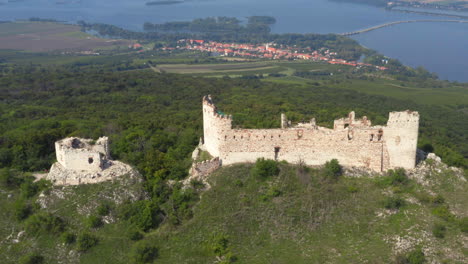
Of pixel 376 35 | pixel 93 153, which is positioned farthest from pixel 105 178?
pixel 376 35

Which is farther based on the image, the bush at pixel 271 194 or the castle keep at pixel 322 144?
the castle keep at pixel 322 144

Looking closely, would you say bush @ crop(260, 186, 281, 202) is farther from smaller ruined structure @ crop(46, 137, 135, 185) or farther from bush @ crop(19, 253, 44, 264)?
bush @ crop(19, 253, 44, 264)

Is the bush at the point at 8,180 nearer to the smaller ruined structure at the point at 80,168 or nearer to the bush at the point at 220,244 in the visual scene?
the smaller ruined structure at the point at 80,168

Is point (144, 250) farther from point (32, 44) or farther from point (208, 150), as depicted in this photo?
point (32, 44)

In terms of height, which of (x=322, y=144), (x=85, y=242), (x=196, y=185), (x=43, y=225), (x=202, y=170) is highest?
(x=322, y=144)

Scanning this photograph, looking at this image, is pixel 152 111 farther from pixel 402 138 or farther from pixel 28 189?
pixel 402 138

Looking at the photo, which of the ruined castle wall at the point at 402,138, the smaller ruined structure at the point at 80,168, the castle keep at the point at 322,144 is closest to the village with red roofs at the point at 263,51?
the ruined castle wall at the point at 402,138

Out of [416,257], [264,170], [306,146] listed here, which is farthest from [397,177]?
[264,170]
